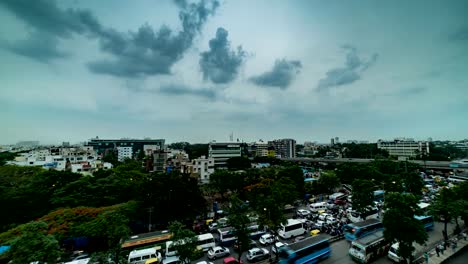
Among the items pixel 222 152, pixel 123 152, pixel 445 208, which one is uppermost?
pixel 222 152

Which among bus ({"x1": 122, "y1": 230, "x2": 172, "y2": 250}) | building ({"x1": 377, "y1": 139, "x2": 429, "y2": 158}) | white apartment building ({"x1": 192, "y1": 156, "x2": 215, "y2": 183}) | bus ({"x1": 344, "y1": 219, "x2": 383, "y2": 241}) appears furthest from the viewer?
building ({"x1": 377, "y1": 139, "x2": 429, "y2": 158})

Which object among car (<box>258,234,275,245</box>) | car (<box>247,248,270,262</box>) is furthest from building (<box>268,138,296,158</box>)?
car (<box>247,248,270,262</box>)

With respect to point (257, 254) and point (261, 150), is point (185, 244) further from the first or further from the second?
point (261, 150)

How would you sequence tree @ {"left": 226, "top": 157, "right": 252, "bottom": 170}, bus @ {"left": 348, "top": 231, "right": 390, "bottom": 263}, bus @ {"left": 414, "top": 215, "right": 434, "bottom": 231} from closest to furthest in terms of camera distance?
bus @ {"left": 348, "top": 231, "right": 390, "bottom": 263}, bus @ {"left": 414, "top": 215, "right": 434, "bottom": 231}, tree @ {"left": 226, "top": 157, "right": 252, "bottom": 170}

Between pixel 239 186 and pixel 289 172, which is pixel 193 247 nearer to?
pixel 239 186

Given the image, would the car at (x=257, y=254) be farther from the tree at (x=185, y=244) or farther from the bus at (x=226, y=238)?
the tree at (x=185, y=244)

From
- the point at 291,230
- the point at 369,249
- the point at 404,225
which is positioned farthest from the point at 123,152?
the point at 404,225

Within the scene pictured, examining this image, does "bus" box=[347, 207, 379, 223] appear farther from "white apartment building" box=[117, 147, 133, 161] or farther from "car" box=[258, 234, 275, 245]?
"white apartment building" box=[117, 147, 133, 161]
